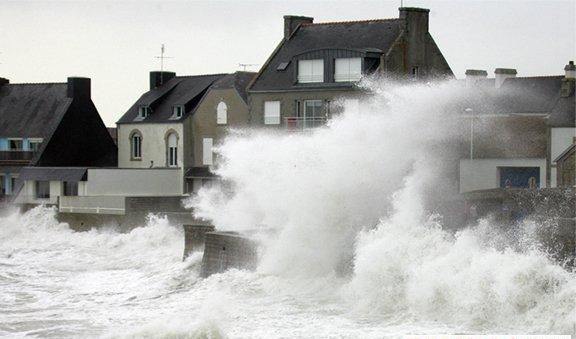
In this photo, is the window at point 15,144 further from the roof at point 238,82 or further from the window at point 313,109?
the window at point 313,109

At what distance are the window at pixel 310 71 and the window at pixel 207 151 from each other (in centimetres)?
783

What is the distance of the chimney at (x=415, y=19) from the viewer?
44.8 meters

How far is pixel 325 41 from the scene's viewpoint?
4672 cm

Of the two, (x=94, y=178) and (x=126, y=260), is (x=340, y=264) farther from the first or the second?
(x=94, y=178)

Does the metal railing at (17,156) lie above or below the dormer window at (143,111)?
below

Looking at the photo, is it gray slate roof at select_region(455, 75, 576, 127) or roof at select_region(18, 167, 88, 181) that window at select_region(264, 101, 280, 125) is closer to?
gray slate roof at select_region(455, 75, 576, 127)

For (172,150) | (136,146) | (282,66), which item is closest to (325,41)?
(282,66)

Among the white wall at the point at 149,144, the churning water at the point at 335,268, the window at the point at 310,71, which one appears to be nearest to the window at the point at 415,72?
the window at the point at 310,71

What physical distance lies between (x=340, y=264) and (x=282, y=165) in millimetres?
4907

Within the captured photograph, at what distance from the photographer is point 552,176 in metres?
45.8

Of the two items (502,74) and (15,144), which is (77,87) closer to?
(15,144)

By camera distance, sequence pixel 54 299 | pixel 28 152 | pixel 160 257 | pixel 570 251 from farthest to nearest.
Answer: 1. pixel 28 152
2. pixel 160 257
3. pixel 54 299
4. pixel 570 251

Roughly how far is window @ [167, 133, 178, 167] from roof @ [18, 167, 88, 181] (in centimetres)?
426

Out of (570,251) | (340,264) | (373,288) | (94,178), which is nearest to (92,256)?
(94,178)
